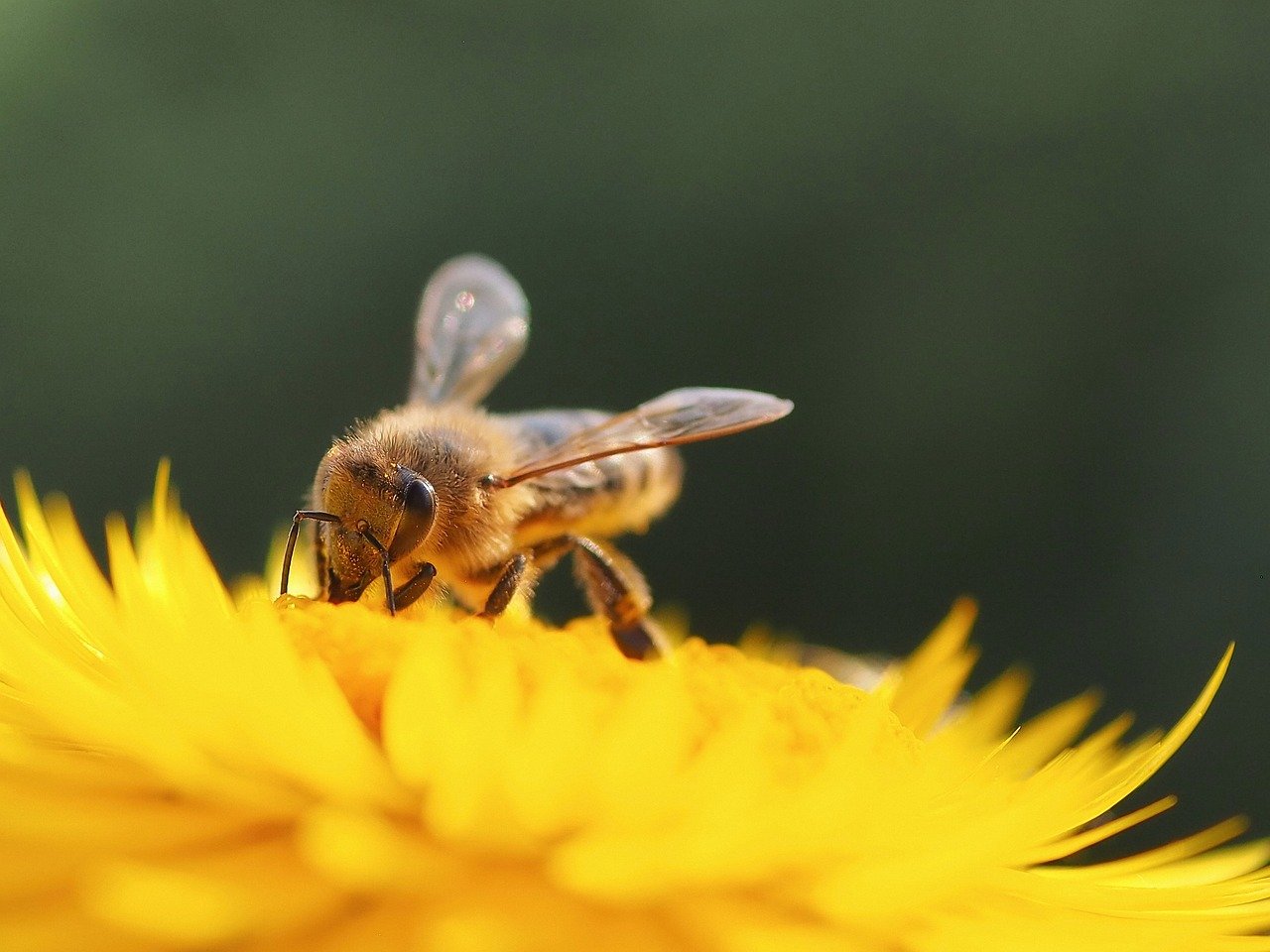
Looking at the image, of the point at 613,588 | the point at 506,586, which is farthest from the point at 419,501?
the point at 613,588

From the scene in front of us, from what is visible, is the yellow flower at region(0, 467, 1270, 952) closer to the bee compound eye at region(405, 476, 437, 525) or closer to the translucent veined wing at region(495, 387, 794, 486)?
the bee compound eye at region(405, 476, 437, 525)

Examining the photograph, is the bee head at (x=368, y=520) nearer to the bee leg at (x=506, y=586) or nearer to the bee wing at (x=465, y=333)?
the bee leg at (x=506, y=586)

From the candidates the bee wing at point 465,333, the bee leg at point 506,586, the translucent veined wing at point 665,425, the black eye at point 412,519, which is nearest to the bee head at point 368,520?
the black eye at point 412,519

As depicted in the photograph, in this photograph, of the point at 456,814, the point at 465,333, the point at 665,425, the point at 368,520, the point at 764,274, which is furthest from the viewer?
the point at 764,274

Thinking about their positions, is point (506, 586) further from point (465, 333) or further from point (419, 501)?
point (465, 333)

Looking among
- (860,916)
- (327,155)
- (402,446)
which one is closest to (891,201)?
(327,155)

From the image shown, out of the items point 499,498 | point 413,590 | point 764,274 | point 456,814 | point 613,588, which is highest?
point 764,274

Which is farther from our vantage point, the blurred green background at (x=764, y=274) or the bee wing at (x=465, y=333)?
the blurred green background at (x=764, y=274)
